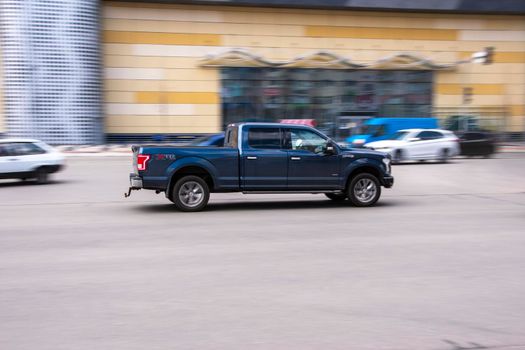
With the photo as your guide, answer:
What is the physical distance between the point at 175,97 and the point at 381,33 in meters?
16.3

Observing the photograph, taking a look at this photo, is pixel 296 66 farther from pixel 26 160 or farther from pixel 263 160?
pixel 263 160

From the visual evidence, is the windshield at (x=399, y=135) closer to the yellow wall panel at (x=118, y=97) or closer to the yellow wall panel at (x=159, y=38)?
the yellow wall panel at (x=159, y=38)

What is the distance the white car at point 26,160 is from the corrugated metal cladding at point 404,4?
79.7 ft

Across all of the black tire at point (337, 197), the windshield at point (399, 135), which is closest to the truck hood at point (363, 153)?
the black tire at point (337, 197)

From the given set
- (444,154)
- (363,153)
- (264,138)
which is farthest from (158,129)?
(363,153)

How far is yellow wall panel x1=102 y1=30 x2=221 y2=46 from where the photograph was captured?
39719 mm

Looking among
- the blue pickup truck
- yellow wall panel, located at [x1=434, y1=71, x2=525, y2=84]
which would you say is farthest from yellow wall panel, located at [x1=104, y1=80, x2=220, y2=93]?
the blue pickup truck

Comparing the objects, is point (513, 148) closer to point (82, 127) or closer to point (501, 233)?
point (82, 127)

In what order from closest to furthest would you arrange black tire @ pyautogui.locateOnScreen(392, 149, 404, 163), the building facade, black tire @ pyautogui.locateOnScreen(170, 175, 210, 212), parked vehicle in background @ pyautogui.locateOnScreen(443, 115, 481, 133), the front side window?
black tire @ pyautogui.locateOnScreen(170, 175, 210, 212) < the front side window < black tire @ pyautogui.locateOnScreen(392, 149, 404, 163) < the building facade < parked vehicle in background @ pyautogui.locateOnScreen(443, 115, 481, 133)

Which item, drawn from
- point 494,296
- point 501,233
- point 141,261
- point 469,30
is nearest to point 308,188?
point 501,233

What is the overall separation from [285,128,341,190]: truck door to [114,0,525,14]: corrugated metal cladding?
30.2 meters

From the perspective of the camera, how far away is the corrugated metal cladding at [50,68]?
35719 mm

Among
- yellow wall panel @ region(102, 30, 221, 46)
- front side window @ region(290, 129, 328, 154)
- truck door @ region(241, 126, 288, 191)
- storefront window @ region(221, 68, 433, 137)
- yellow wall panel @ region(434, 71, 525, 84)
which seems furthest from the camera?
yellow wall panel @ region(434, 71, 525, 84)

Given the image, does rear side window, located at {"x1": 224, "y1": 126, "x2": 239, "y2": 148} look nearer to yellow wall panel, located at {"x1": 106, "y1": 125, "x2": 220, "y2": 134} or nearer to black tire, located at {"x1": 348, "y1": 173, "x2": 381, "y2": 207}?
black tire, located at {"x1": 348, "y1": 173, "x2": 381, "y2": 207}
